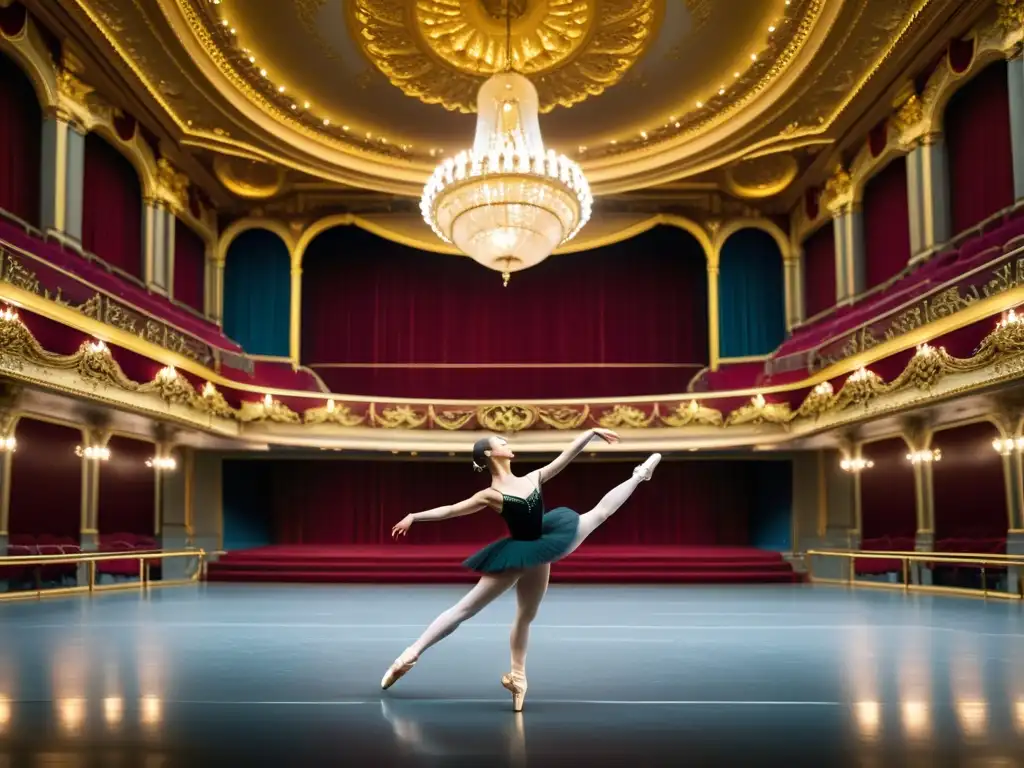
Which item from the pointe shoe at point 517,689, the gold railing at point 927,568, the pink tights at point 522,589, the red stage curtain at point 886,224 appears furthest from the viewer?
the red stage curtain at point 886,224

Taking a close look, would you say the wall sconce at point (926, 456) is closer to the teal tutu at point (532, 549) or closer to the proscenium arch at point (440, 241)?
the proscenium arch at point (440, 241)

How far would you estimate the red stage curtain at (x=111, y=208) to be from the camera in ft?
41.9

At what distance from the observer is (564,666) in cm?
500

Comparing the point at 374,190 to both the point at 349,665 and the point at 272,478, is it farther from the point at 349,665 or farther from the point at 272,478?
the point at 349,665

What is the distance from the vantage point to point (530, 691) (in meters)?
4.22

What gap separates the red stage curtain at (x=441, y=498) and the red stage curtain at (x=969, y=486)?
570 cm

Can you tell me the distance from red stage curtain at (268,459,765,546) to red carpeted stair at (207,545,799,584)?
3.12 metres

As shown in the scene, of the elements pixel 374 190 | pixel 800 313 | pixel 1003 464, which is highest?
pixel 374 190

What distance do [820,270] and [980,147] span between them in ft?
15.4

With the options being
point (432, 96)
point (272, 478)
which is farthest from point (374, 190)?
point (272, 478)

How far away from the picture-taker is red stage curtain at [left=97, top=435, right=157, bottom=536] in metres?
12.3

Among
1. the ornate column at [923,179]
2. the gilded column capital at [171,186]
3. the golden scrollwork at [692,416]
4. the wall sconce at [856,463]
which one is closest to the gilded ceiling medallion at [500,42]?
the ornate column at [923,179]

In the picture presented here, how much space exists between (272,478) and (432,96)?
8.10m

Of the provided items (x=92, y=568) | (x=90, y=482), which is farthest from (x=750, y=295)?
(x=92, y=568)
